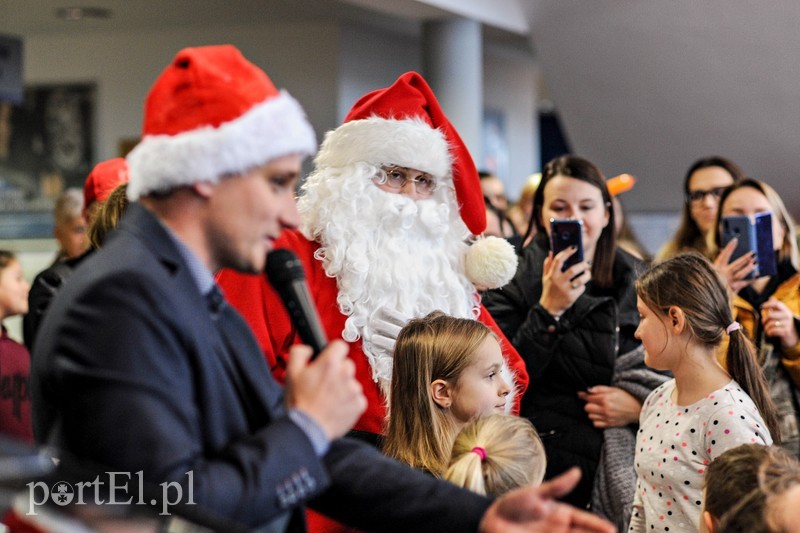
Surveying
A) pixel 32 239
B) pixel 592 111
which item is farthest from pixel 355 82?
pixel 32 239

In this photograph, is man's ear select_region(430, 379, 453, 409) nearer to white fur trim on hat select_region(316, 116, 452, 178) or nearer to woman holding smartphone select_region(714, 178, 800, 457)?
white fur trim on hat select_region(316, 116, 452, 178)

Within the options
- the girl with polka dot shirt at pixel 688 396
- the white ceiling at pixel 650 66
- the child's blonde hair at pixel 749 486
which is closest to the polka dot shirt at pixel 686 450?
the girl with polka dot shirt at pixel 688 396

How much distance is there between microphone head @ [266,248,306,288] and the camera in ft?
5.02

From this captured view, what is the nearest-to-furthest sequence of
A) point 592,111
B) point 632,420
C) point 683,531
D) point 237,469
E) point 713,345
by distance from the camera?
1. point 237,469
2. point 683,531
3. point 713,345
4. point 632,420
5. point 592,111

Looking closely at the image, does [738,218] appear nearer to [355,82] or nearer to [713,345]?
[713,345]

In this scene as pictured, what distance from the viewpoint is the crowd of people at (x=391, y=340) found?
134cm

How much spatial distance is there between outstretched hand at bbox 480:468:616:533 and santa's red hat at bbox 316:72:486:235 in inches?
58.0

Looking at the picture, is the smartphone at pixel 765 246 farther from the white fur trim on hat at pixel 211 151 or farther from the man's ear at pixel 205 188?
the man's ear at pixel 205 188

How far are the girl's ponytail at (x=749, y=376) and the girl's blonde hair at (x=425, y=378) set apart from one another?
671mm

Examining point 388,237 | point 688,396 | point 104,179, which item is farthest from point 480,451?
point 104,179

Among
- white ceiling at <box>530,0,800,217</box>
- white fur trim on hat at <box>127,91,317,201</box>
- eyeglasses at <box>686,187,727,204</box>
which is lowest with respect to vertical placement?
eyeglasses at <box>686,187,727,204</box>

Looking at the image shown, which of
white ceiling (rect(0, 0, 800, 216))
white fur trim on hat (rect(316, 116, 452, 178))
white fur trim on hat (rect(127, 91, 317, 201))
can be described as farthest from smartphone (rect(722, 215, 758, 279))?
white ceiling (rect(0, 0, 800, 216))

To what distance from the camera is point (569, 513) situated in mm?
1453

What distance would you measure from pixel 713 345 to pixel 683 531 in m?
0.48
